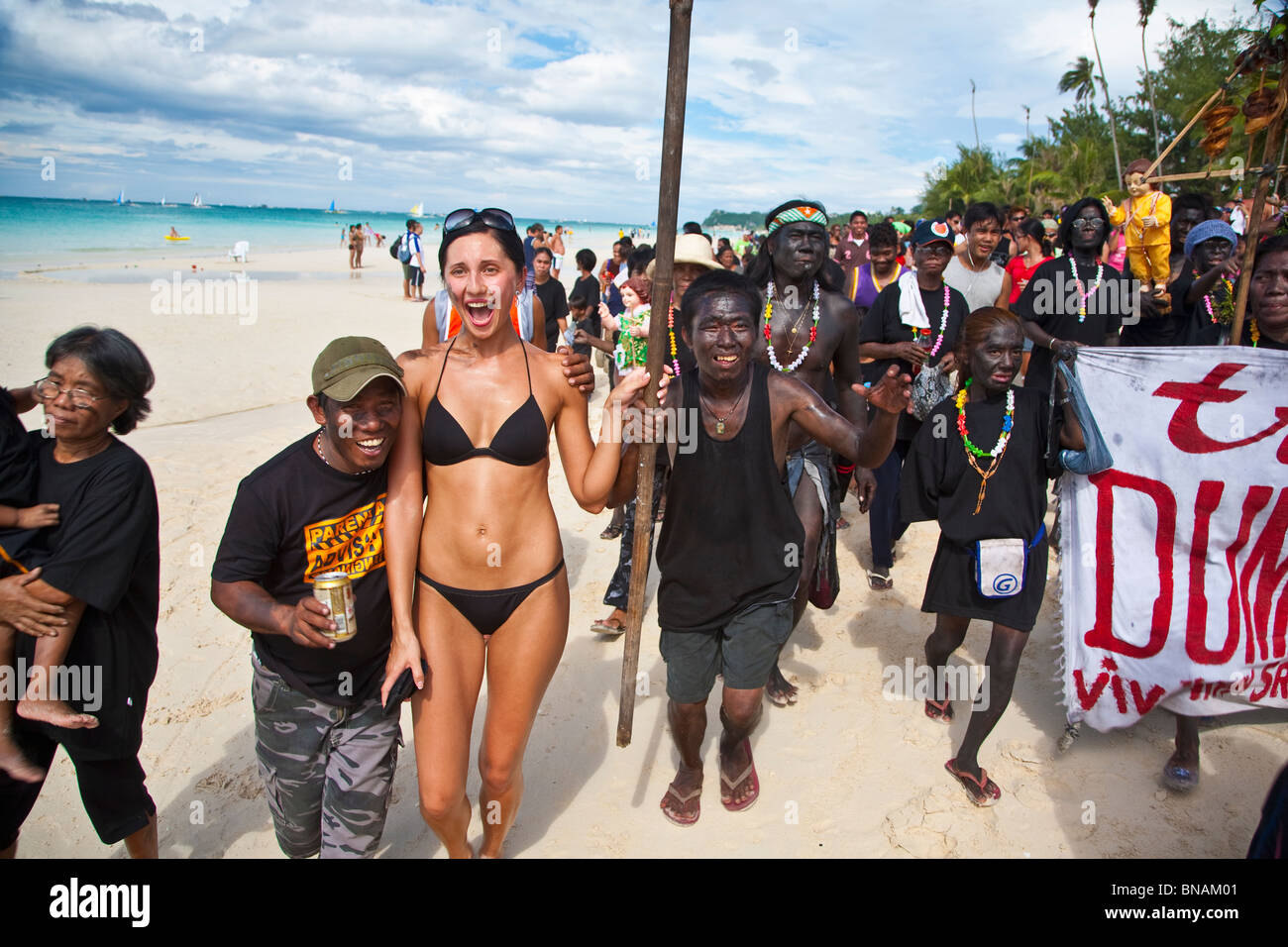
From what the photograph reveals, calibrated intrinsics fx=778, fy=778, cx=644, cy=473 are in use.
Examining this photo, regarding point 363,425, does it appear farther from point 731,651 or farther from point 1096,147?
point 1096,147

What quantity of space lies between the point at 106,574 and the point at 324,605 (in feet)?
2.59

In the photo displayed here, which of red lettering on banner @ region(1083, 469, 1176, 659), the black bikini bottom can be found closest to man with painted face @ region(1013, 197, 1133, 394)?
red lettering on banner @ region(1083, 469, 1176, 659)

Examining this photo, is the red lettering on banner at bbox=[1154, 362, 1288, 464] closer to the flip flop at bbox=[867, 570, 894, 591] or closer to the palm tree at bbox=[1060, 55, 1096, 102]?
the flip flop at bbox=[867, 570, 894, 591]

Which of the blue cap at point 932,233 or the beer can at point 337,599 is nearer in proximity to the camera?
the beer can at point 337,599

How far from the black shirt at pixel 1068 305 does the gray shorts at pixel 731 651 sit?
13.2ft

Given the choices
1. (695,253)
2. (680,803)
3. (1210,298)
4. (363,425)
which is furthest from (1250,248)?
(363,425)

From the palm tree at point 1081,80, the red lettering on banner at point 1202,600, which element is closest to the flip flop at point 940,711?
the red lettering on banner at point 1202,600

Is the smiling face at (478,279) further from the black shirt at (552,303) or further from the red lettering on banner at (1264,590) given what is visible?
the black shirt at (552,303)

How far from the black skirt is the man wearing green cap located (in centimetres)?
256

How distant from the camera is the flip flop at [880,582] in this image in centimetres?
590

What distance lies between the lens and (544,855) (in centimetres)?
339
